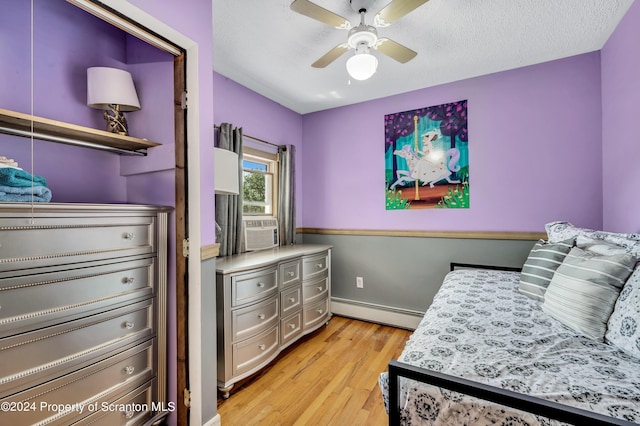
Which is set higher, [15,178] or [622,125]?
[622,125]

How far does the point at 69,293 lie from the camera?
48.5 inches

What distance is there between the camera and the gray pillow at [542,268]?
1.72m

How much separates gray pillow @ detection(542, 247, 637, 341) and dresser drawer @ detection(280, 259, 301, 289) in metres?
1.81

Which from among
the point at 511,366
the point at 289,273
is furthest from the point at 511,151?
the point at 289,273

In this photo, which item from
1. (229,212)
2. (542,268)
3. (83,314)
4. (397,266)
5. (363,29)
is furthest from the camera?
(397,266)

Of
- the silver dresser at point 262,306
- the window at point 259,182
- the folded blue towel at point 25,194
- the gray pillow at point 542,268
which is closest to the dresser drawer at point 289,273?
Answer: the silver dresser at point 262,306

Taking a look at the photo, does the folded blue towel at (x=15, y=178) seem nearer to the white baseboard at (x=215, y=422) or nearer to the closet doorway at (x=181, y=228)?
the closet doorway at (x=181, y=228)

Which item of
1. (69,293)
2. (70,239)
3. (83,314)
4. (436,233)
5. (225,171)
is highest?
(225,171)

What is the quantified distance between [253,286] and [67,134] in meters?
1.43

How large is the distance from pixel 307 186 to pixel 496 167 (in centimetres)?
209

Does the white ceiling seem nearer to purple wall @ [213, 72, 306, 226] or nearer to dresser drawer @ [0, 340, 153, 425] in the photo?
purple wall @ [213, 72, 306, 226]

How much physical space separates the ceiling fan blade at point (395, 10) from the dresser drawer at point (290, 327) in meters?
2.29

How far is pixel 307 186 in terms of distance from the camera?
3672 millimetres

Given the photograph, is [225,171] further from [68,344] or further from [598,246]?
[598,246]
